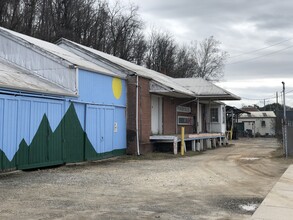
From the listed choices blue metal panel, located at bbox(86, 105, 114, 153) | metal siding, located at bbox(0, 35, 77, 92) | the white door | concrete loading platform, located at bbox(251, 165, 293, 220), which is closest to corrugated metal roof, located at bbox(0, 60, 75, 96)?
metal siding, located at bbox(0, 35, 77, 92)

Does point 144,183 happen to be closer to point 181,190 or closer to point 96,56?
point 181,190

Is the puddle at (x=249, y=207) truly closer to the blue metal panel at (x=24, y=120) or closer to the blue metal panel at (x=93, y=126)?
the blue metal panel at (x=24, y=120)

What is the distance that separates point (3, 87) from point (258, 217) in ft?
30.2

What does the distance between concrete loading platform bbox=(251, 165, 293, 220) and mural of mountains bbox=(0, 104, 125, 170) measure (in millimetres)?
8270

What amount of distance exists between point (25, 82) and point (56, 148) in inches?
109

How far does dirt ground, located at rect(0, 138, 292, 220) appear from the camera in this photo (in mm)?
8148

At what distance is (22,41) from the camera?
751 inches

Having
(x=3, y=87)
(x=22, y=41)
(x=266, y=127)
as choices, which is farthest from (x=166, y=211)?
(x=266, y=127)

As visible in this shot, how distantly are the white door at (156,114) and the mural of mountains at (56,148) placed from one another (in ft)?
24.6

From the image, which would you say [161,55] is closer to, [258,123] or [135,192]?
[258,123]

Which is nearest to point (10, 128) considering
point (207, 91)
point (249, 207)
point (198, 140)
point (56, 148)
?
point (56, 148)

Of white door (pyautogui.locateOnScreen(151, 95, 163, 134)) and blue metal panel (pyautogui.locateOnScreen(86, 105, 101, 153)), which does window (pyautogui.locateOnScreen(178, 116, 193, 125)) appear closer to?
white door (pyautogui.locateOnScreen(151, 95, 163, 134))

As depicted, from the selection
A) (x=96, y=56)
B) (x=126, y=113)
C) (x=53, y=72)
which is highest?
(x=96, y=56)

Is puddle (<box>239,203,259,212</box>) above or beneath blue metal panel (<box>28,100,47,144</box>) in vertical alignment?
beneath
